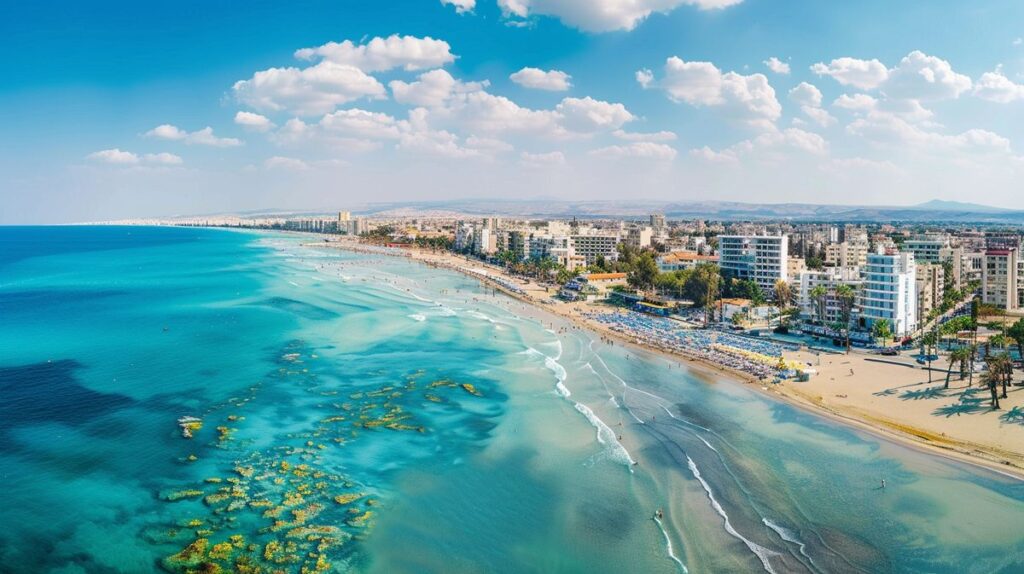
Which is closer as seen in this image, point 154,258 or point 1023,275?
point 1023,275

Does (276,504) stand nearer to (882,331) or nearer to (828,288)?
(882,331)

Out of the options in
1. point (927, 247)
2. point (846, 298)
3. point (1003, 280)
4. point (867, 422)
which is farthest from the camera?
point (927, 247)

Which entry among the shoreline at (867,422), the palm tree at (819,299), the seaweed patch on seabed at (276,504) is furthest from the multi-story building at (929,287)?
the seaweed patch on seabed at (276,504)

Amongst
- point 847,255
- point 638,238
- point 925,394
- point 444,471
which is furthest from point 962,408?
point 638,238

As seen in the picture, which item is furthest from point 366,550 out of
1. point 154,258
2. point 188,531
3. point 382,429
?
point 154,258

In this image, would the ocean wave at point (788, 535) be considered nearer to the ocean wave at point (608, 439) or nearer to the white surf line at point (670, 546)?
the white surf line at point (670, 546)

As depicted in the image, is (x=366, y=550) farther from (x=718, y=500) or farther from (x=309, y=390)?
(x=309, y=390)
